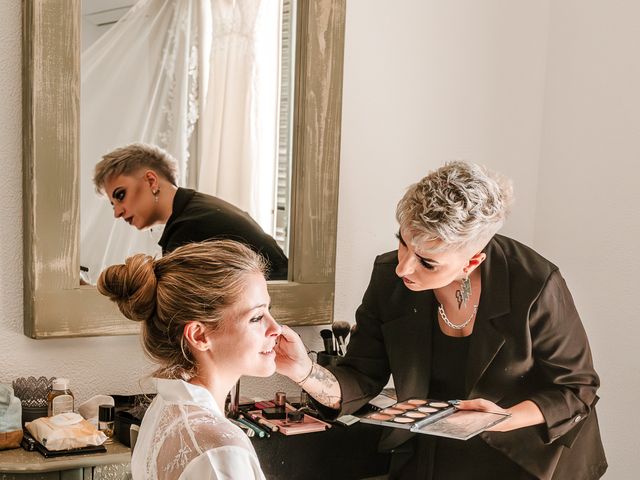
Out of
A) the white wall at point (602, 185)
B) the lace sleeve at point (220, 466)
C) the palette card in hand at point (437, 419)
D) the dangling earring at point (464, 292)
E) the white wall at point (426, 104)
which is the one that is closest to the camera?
the lace sleeve at point (220, 466)

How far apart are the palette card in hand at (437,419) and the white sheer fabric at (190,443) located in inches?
17.5

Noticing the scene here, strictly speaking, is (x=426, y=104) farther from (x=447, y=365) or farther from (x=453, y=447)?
(x=453, y=447)

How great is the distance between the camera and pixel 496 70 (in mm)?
2857

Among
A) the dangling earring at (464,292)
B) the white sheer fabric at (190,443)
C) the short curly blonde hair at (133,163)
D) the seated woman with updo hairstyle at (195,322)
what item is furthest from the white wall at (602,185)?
the white sheer fabric at (190,443)

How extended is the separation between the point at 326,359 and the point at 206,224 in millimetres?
494

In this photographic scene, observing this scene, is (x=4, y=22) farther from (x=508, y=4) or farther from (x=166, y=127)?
(x=508, y=4)

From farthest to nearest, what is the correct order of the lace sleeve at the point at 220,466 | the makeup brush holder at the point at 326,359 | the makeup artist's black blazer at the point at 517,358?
the makeup brush holder at the point at 326,359, the makeup artist's black blazer at the point at 517,358, the lace sleeve at the point at 220,466

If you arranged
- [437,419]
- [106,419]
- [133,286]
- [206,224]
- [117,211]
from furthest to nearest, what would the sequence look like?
Result: [206,224]
[117,211]
[106,419]
[437,419]
[133,286]

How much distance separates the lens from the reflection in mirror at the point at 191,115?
2.06 meters

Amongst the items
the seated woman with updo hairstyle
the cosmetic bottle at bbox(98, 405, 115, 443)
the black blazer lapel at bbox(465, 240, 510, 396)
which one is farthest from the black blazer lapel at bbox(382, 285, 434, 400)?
the cosmetic bottle at bbox(98, 405, 115, 443)

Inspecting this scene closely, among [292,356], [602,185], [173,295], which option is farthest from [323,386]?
[602,185]

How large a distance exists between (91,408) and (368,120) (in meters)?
1.21

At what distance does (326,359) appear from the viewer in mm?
2246

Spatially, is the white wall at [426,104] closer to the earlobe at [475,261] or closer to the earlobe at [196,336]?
the earlobe at [475,261]
